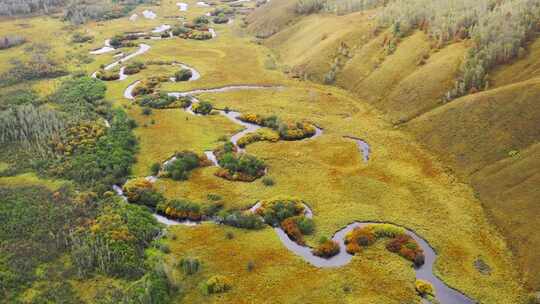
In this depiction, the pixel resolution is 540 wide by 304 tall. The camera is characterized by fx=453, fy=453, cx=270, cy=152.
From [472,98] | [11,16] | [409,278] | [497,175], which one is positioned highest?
[11,16]

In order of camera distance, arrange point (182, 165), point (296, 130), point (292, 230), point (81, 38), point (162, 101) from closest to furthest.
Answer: point (292, 230), point (182, 165), point (296, 130), point (162, 101), point (81, 38)

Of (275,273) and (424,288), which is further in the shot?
(275,273)

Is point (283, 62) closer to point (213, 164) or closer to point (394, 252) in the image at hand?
point (213, 164)

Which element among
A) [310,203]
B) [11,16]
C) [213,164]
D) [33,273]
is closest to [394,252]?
[310,203]

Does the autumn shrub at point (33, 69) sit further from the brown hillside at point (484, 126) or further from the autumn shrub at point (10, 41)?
the brown hillside at point (484, 126)

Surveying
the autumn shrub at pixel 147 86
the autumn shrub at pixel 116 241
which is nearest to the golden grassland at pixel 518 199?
the autumn shrub at pixel 116 241

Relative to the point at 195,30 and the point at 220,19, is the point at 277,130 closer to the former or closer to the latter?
the point at 195,30

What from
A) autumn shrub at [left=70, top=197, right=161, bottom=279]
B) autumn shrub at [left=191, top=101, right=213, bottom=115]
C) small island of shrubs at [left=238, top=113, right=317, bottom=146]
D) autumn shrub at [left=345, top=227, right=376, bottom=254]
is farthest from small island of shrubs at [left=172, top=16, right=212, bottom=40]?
autumn shrub at [left=345, top=227, right=376, bottom=254]

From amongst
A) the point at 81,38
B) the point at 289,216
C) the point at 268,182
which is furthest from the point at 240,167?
the point at 81,38
